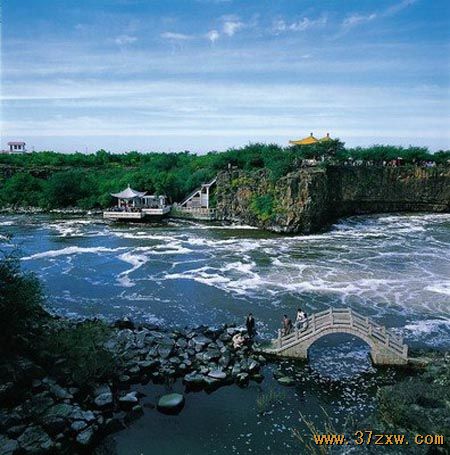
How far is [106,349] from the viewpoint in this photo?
16234mm

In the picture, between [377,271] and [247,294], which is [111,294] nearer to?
[247,294]

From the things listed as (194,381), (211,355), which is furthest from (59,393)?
(211,355)

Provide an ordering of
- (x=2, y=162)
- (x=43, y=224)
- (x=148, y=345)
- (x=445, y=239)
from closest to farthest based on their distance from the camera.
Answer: (x=148, y=345) < (x=445, y=239) < (x=43, y=224) < (x=2, y=162)

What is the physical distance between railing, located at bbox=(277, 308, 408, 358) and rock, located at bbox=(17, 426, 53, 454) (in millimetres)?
8638

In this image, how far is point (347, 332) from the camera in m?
16.8

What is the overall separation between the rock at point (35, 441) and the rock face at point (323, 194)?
35.2 meters

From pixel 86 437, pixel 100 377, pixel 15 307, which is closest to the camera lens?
pixel 86 437

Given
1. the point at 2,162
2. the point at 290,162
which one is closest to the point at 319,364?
the point at 290,162

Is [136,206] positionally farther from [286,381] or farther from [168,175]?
[286,381]

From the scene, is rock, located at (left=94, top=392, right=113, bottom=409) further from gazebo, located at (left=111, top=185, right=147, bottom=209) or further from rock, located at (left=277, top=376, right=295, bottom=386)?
gazebo, located at (left=111, top=185, right=147, bottom=209)

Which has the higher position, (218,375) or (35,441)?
(35,441)

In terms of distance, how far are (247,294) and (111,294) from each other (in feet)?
24.7

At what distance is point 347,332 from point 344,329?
0.48ft

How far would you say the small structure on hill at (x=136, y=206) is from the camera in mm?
52350
